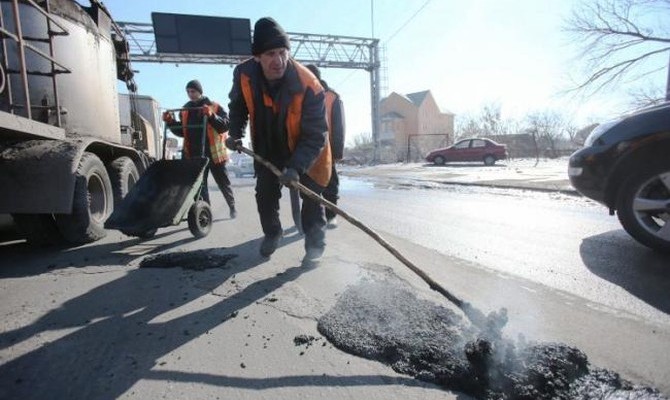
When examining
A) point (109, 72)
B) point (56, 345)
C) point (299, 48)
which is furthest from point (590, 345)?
point (299, 48)

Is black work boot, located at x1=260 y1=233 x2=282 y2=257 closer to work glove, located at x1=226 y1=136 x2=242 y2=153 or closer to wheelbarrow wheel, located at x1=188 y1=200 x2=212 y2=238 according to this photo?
work glove, located at x1=226 y1=136 x2=242 y2=153

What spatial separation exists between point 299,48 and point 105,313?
2462cm

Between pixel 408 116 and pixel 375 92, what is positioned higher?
pixel 408 116

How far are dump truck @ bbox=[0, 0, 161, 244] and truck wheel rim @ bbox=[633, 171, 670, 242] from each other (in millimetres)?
4672

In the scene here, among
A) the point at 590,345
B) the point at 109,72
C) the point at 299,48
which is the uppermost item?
the point at 299,48

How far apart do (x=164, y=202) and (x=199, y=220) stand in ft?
1.63

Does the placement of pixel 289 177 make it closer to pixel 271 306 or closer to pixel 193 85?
pixel 271 306

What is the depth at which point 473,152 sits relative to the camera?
75.0 feet

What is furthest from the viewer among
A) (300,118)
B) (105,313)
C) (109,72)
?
(109,72)

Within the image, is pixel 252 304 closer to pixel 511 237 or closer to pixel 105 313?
pixel 105 313

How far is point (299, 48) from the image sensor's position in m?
24.9

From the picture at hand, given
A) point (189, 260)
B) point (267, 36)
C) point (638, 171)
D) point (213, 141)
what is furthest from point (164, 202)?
point (638, 171)

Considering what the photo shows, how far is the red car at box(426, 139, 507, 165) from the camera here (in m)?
22.1

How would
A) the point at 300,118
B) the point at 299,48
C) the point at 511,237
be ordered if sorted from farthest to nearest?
1. the point at 299,48
2. the point at 511,237
3. the point at 300,118
